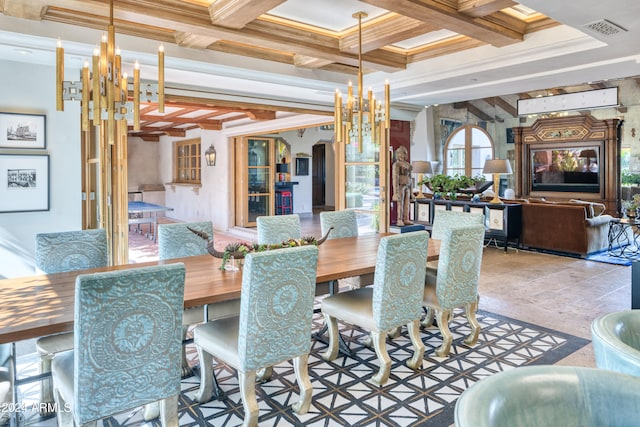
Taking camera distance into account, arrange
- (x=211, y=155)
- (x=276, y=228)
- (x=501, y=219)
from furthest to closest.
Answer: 1. (x=211, y=155)
2. (x=501, y=219)
3. (x=276, y=228)

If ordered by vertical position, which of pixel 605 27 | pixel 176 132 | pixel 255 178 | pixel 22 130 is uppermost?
pixel 176 132

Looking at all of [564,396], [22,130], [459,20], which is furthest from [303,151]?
[564,396]

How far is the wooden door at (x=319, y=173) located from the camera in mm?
15789

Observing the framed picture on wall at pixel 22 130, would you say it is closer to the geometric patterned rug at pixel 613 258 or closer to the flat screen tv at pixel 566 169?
the geometric patterned rug at pixel 613 258

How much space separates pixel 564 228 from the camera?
653 cm

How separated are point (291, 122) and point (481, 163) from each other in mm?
6717

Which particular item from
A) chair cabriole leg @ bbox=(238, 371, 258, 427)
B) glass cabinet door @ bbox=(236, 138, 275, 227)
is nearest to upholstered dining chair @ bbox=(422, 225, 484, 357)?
chair cabriole leg @ bbox=(238, 371, 258, 427)

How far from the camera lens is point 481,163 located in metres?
12.6

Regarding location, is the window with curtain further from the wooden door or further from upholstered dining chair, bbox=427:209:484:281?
upholstered dining chair, bbox=427:209:484:281

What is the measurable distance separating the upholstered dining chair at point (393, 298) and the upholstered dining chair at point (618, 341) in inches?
50.9

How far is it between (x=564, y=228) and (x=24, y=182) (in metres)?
6.84

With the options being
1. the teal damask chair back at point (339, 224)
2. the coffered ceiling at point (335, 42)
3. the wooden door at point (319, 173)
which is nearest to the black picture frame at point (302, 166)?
the wooden door at point (319, 173)

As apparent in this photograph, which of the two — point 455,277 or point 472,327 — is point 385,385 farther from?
point 472,327

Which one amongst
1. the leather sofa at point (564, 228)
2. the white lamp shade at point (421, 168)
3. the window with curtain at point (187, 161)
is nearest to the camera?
the leather sofa at point (564, 228)
